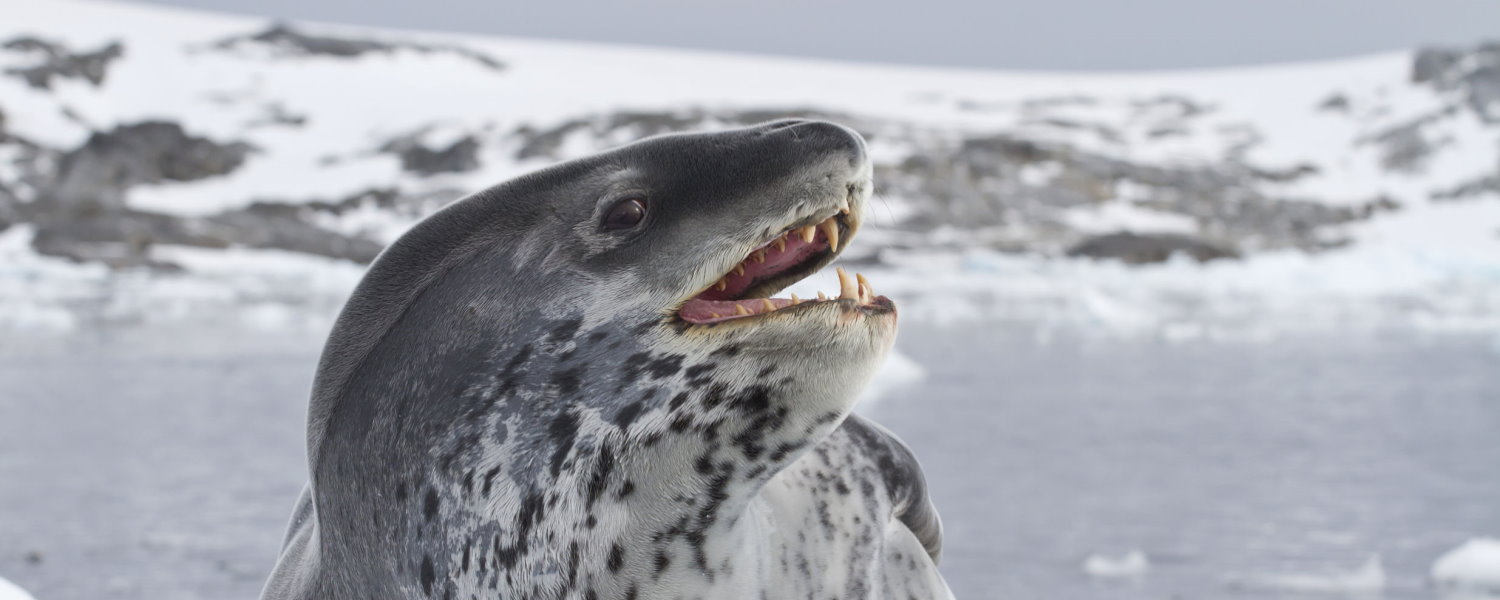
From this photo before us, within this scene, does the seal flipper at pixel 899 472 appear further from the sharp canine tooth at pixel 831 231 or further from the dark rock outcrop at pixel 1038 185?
the dark rock outcrop at pixel 1038 185

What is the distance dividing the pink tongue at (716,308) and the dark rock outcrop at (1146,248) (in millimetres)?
35629

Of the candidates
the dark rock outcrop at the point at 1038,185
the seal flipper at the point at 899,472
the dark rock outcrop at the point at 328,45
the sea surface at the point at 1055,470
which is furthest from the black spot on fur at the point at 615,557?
the dark rock outcrop at the point at 328,45

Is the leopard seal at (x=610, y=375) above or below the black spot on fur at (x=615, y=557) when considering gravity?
above

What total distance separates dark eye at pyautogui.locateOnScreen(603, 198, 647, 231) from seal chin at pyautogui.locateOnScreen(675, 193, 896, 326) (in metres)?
0.14

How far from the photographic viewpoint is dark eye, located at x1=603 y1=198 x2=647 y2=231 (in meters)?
1.77

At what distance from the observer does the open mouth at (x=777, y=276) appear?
167cm

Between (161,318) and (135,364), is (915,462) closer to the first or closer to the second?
(135,364)

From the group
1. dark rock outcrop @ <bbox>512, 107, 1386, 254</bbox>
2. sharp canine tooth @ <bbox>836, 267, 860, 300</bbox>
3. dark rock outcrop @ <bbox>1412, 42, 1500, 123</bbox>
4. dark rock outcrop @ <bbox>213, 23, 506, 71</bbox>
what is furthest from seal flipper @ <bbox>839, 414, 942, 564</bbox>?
dark rock outcrop @ <bbox>213, 23, 506, 71</bbox>

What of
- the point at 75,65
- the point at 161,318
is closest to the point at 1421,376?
the point at 161,318

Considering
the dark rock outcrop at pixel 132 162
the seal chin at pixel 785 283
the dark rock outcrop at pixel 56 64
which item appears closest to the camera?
the seal chin at pixel 785 283

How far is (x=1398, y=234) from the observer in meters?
41.3

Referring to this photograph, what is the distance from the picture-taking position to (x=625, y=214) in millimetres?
1774

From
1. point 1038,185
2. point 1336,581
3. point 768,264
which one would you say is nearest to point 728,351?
point 768,264

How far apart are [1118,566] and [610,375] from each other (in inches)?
146
